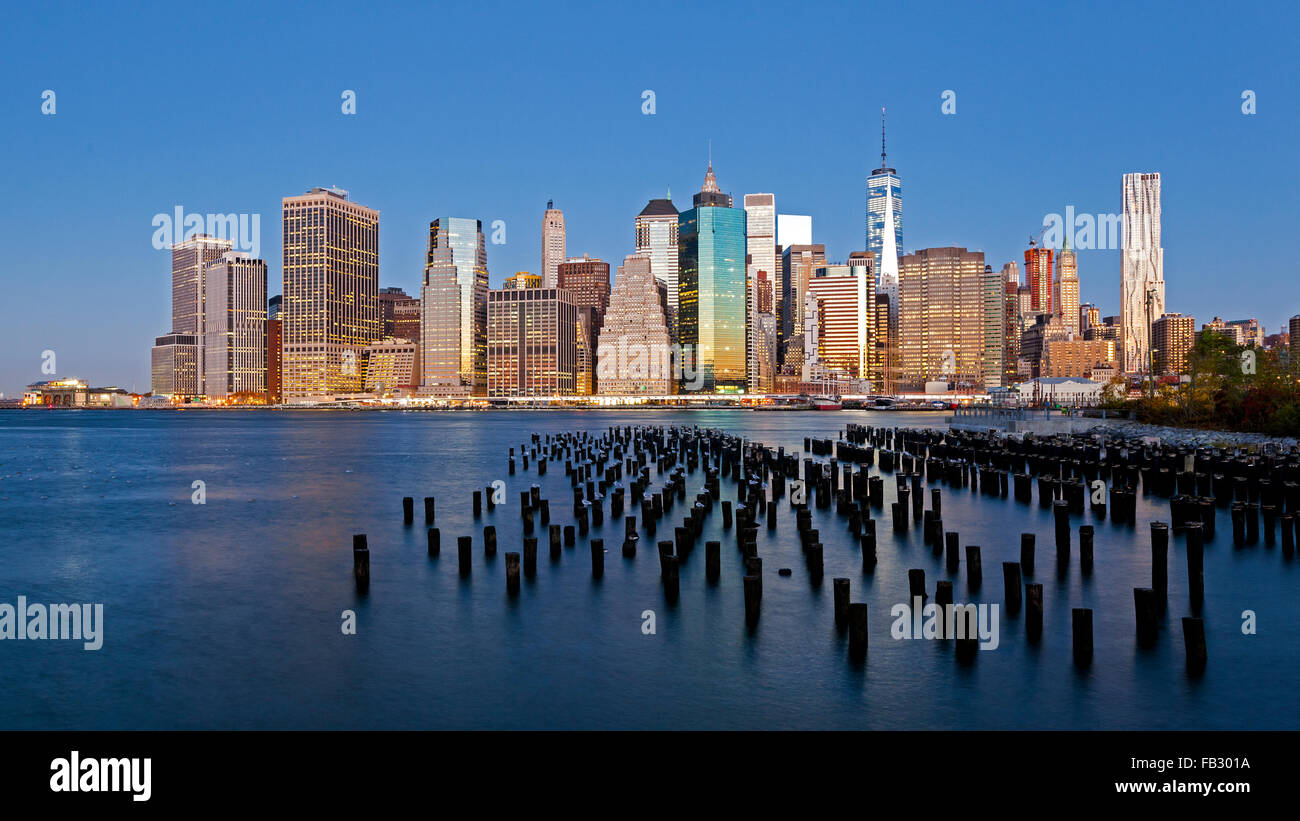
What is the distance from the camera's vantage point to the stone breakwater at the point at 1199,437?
53.9m

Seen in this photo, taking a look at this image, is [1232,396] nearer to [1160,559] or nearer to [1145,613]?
[1160,559]

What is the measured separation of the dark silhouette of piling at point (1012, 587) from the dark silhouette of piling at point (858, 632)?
13.9 ft

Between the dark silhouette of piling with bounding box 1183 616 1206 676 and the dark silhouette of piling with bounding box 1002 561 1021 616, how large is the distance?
357 centimetres

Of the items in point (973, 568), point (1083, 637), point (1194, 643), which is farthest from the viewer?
point (973, 568)

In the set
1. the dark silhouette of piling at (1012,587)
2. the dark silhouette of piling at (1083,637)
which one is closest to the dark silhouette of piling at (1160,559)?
the dark silhouette of piling at (1012,587)

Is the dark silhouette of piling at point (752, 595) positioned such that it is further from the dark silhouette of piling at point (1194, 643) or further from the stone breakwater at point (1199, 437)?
the stone breakwater at point (1199, 437)

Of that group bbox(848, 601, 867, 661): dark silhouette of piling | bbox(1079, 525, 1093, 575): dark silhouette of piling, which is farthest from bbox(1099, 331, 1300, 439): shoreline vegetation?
bbox(848, 601, 867, 661): dark silhouette of piling

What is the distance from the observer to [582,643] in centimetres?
1898

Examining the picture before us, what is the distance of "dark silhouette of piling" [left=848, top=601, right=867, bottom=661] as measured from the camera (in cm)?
1753

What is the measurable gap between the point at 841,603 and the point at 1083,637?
4537mm

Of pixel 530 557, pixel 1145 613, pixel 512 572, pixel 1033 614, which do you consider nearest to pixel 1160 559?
pixel 1145 613
